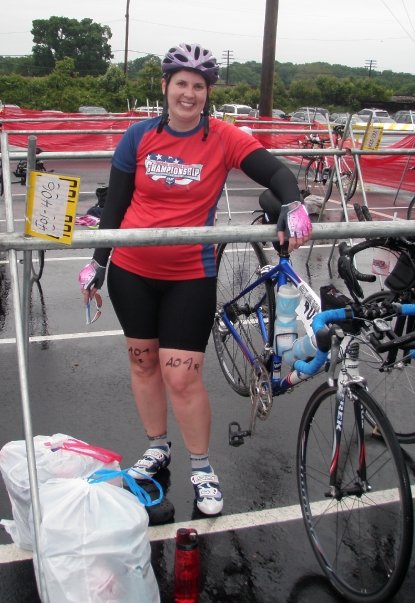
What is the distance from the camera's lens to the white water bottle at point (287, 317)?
10.8ft

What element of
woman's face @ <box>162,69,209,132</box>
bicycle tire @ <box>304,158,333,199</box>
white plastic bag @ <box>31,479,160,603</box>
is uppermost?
woman's face @ <box>162,69,209,132</box>

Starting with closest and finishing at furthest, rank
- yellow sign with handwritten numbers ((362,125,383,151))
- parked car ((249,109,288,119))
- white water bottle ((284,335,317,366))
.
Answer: white water bottle ((284,335,317,366)), yellow sign with handwritten numbers ((362,125,383,151)), parked car ((249,109,288,119))

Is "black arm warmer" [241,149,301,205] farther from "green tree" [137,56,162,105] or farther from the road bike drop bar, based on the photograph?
"green tree" [137,56,162,105]

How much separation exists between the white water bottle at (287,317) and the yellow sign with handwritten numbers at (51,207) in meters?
1.44

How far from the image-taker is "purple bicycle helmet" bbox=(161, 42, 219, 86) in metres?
2.78

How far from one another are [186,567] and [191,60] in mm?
2071

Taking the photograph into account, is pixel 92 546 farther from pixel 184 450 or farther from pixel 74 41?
pixel 74 41

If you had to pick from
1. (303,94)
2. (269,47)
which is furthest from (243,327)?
(303,94)

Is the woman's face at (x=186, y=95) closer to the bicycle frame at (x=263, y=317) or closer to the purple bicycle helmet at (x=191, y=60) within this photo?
the purple bicycle helmet at (x=191, y=60)

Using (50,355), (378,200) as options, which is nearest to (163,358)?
(50,355)

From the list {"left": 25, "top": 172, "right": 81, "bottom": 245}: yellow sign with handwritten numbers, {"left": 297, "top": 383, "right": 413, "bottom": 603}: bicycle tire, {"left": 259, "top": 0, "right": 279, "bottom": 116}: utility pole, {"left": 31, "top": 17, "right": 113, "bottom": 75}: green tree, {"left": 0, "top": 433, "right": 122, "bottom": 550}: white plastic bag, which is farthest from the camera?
{"left": 31, "top": 17, "right": 113, "bottom": 75}: green tree

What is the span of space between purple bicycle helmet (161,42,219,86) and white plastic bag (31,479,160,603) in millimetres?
1761

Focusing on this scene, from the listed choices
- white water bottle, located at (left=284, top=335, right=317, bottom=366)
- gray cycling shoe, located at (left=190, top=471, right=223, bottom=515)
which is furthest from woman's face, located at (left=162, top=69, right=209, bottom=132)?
gray cycling shoe, located at (left=190, top=471, right=223, bottom=515)

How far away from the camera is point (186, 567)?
249cm
